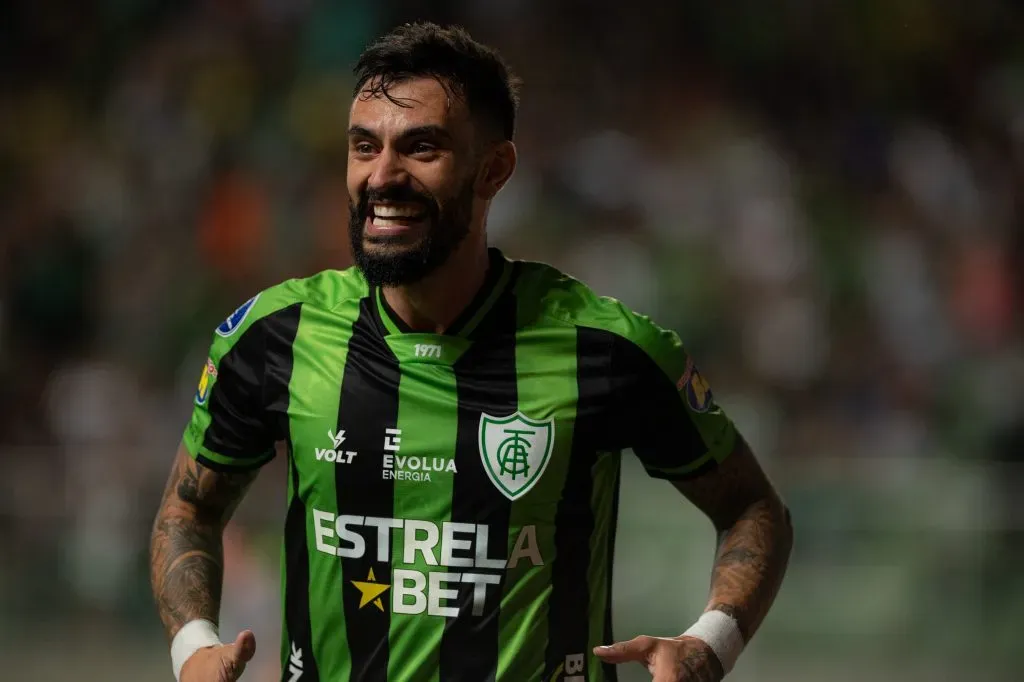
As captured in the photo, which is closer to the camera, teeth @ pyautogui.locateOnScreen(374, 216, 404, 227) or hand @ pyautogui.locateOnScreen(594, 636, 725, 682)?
hand @ pyautogui.locateOnScreen(594, 636, 725, 682)

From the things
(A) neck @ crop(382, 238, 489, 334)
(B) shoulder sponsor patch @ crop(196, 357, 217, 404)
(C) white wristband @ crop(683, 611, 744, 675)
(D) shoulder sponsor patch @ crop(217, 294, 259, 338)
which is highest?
(A) neck @ crop(382, 238, 489, 334)

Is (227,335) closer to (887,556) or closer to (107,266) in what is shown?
(887,556)

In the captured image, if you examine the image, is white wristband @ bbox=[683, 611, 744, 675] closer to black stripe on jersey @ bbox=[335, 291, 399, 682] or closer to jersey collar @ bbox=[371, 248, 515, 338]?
black stripe on jersey @ bbox=[335, 291, 399, 682]

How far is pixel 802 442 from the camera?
6.52 m

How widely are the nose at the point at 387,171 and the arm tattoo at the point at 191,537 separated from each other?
62cm

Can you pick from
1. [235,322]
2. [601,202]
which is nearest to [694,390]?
[235,322]

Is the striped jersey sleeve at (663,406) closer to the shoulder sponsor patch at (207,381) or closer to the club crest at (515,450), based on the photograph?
the club crest at (515,450)

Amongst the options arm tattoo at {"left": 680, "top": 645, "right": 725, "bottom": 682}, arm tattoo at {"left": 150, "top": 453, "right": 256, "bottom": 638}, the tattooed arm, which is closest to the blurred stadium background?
arm tattoo at {"left": 150, "top": 453, "right": 256, "bottom": 638}

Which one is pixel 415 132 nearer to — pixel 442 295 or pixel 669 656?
pixel 442 295

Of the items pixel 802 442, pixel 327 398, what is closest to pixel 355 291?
pixel 327 398

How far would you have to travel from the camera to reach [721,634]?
7.43 ft

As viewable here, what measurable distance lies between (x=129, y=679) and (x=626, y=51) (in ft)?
15.4

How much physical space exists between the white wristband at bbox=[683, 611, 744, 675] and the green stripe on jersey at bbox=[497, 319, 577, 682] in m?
0.25

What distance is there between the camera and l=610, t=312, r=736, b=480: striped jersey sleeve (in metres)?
2.35
